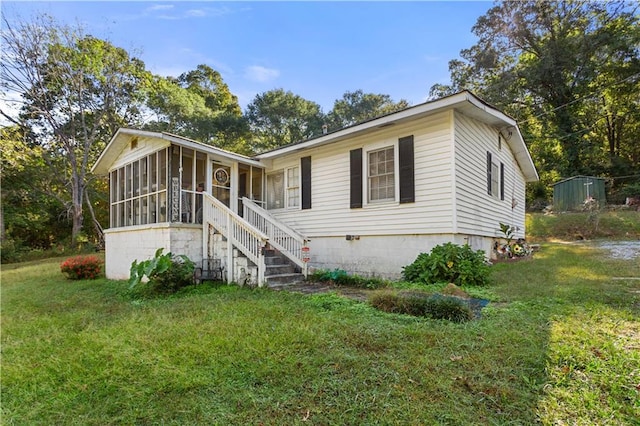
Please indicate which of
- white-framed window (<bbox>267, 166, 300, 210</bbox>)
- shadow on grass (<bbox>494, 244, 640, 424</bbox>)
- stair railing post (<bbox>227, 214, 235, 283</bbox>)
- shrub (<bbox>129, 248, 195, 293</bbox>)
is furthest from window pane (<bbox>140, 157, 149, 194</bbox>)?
shadow on grass (<bbox>494, 244, 640, 424</bbox>)

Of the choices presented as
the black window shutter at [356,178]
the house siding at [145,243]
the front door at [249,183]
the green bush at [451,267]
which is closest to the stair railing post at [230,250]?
the house siding at [145,243]

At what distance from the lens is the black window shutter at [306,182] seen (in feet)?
30.7

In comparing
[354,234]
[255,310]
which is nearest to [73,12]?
[354,234]

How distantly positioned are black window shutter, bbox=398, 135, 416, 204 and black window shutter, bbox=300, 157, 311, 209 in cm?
286

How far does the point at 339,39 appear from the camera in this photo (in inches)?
419

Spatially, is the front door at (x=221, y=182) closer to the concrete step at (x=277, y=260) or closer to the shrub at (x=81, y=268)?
the concrete step at (x=277, y=260)

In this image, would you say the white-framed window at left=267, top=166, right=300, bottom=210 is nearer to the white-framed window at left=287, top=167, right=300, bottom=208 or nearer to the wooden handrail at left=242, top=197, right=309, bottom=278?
the white-framed window at left=287, top=167, right=300, bottom=208

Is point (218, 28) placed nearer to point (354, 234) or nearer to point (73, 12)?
point (354, 234)

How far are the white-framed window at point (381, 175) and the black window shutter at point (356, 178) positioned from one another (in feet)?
0.72

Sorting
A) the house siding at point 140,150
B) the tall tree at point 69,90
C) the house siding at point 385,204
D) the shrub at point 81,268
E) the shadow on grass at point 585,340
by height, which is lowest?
the shrub at point 81,268

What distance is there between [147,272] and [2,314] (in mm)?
2353

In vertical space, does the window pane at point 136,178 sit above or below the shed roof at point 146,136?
below

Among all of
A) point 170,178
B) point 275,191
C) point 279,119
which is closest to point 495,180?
point 275,191

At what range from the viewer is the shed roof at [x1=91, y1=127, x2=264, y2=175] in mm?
7809
